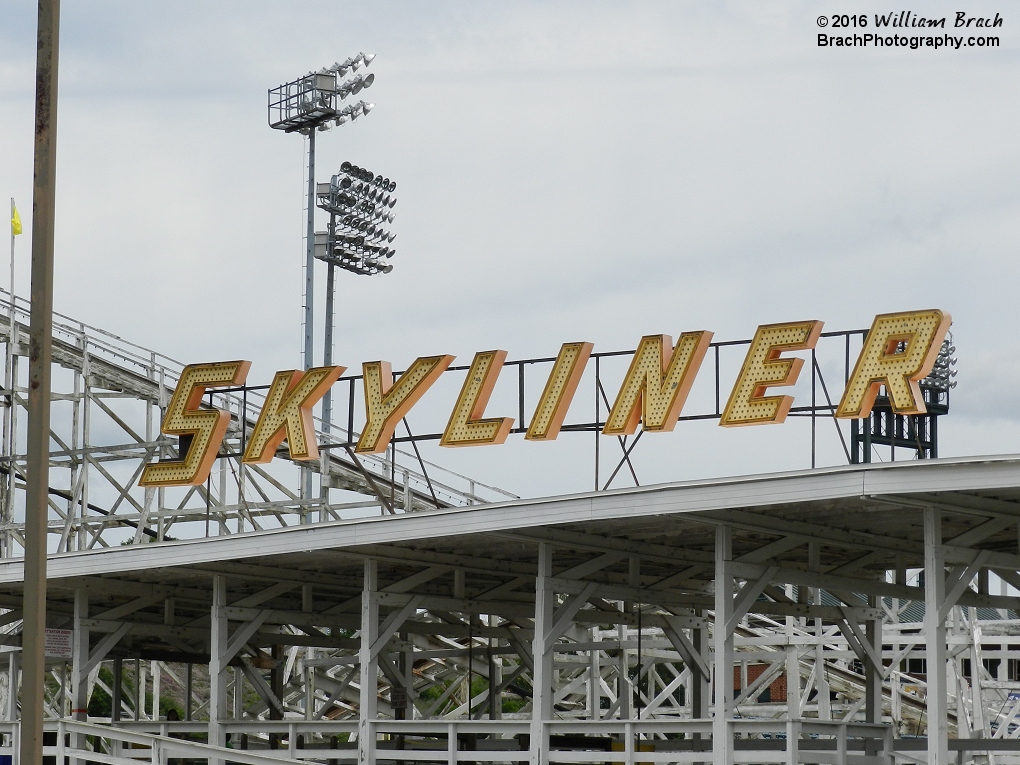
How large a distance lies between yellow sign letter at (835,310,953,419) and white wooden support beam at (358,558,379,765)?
6.25 meters

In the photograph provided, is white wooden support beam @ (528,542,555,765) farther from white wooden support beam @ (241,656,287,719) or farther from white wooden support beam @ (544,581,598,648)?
white wooden support beam @ (241,656,287,719)

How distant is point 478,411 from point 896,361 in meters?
6.18

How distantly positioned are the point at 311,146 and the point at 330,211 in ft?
6.99

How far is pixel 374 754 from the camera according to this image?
20281 mm

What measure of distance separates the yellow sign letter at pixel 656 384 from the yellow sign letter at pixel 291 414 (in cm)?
450

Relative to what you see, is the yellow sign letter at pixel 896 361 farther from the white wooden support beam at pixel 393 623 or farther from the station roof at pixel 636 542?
the white wooden support beam at pixel 393 623

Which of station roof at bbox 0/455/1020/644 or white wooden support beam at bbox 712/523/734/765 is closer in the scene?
station roof at bbox 0/455/1020/644

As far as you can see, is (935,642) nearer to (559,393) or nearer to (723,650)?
(723,650)

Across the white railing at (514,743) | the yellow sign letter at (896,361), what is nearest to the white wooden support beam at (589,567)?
the white railing at (514,743)

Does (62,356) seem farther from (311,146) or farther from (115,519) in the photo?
(311,146)

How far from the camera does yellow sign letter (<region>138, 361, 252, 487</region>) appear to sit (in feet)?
85.1

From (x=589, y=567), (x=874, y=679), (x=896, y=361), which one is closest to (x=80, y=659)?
(x=589, y=567)

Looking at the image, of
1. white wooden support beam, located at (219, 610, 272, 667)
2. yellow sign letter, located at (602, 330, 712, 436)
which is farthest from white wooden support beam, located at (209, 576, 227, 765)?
yellow sign letter, located at (602, 330, 712, 436)

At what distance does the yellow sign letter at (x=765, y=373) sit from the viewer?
22469 mm
